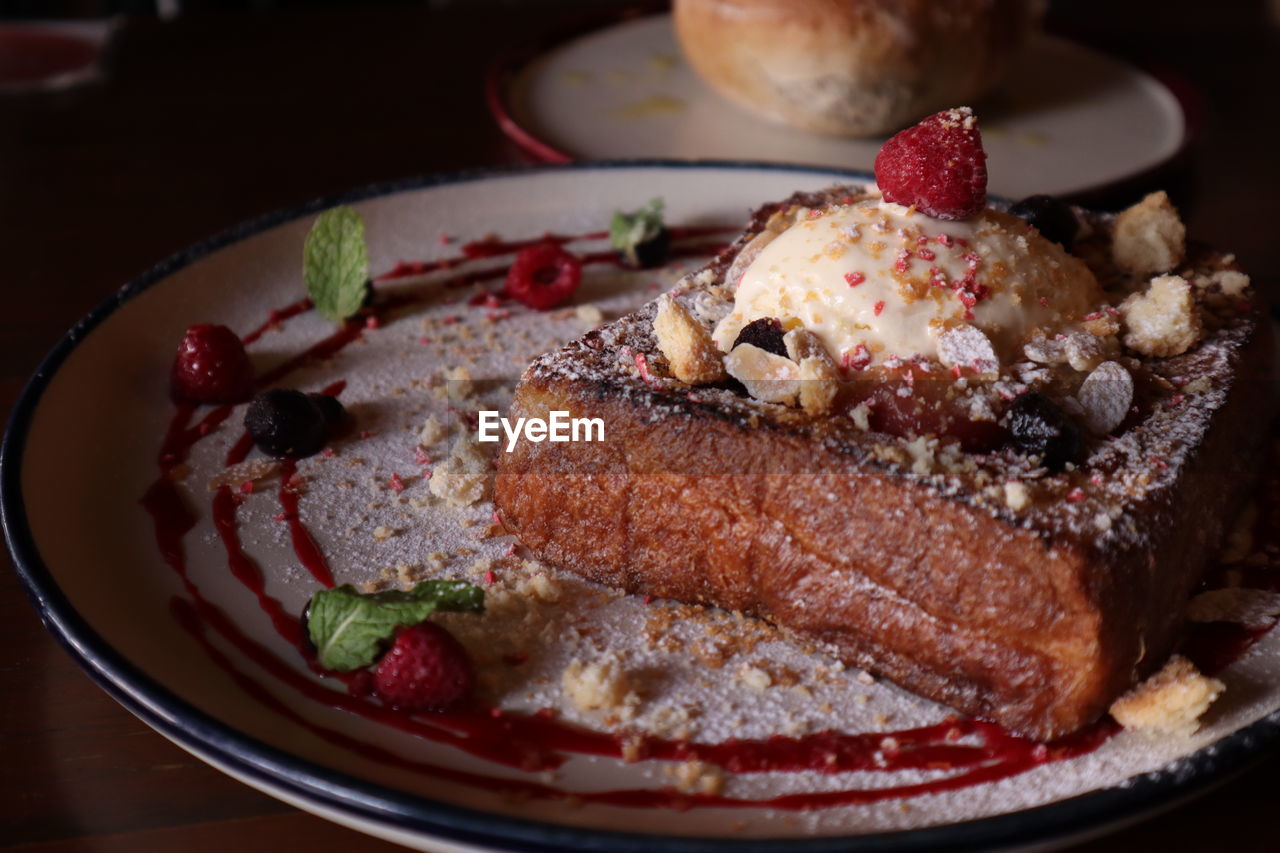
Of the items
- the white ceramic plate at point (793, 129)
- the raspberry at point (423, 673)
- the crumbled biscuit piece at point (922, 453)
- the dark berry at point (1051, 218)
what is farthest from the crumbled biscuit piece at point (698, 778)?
the white ceramic plate at point (793, 129)

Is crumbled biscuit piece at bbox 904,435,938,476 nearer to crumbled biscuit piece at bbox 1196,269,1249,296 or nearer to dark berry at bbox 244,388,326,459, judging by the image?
crumbled biscuit piece at bbox 1196,269,1249,296

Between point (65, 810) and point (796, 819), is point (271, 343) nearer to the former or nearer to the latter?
point (65, 810)

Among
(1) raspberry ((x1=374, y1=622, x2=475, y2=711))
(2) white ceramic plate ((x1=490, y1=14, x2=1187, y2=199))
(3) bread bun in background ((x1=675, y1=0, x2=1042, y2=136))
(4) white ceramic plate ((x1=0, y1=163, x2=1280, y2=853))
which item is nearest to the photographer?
(4) white ceramic plate ((x1=0, y1=163, x2=1280, y2=853))

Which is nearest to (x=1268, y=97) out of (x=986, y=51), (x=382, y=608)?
(x=986, y=51)

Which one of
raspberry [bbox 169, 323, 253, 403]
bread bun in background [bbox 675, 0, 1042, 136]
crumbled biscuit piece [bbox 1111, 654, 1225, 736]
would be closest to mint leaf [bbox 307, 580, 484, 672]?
raspberry [bbox 169, 323, 253, 403]

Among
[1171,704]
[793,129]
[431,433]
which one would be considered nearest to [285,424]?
[431,433]

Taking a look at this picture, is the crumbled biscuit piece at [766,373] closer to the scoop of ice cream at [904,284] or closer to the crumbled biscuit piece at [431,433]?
the scoop of ice cream at [904,284]
